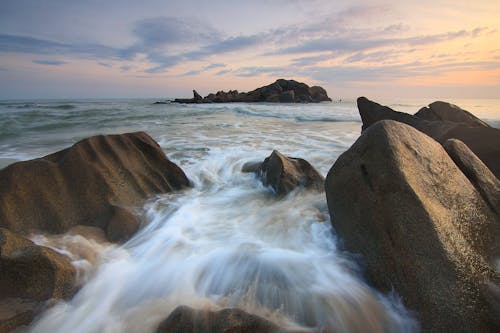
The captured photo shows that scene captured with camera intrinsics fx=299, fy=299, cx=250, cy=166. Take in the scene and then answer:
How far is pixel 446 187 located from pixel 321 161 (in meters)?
4.45

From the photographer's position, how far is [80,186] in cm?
345

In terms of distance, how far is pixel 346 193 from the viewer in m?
2.81

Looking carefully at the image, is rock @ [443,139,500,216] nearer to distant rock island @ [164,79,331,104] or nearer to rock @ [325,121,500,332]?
rock @ [325,121,500,332]

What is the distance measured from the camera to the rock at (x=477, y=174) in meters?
2.77

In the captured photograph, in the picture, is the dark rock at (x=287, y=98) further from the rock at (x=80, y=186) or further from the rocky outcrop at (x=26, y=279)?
the rocky outcrop at (x=26, y=279)

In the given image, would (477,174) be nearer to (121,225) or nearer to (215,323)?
(215,323)

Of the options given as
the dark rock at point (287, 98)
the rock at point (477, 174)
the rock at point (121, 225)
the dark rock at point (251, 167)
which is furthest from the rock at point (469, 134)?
the dark rock at point (287, 98)

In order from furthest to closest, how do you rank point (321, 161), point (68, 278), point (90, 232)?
1. point (321, 161)
2. point (90, 232)
3. point (68, 278)

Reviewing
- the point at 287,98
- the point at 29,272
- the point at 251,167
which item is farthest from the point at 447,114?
the point at 287,98

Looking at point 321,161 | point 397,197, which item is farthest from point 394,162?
point 321,161

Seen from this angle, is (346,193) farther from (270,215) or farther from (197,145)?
(197,145)

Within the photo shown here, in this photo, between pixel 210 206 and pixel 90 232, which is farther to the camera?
pixel 210 206

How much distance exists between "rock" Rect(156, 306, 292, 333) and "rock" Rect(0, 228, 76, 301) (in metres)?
0.92

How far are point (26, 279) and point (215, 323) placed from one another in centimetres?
144
